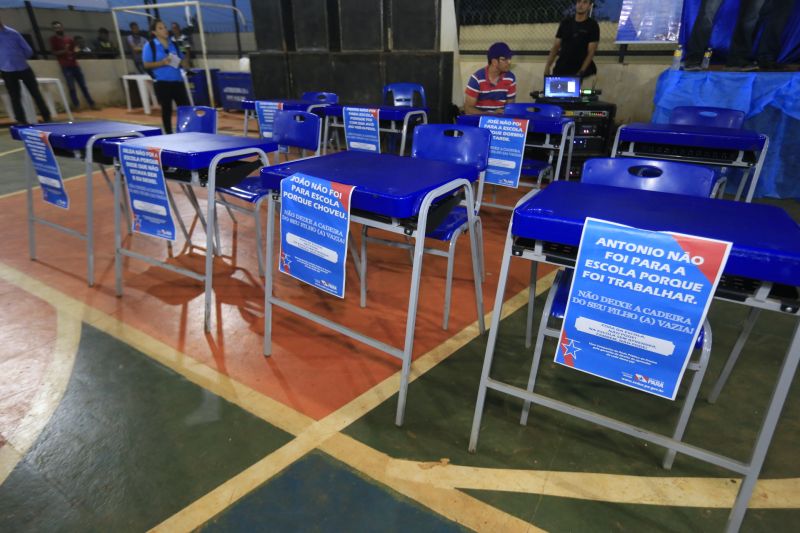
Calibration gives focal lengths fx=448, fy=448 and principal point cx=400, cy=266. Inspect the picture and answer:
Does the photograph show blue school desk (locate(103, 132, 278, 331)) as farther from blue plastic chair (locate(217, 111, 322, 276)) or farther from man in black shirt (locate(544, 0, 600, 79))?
man in black shirt (locate(544, 0, 600, 79))

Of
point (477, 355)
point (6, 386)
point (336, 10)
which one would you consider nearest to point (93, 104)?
point (336, 10)

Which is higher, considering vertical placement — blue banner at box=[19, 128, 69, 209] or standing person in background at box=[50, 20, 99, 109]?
standing person in background at box=[50, 20, 99, 109]

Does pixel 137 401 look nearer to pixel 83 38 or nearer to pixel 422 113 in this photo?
pixel 422 113

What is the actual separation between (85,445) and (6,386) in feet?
2.17

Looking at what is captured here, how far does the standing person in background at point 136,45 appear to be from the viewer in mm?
11609

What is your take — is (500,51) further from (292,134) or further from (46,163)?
(46,163)

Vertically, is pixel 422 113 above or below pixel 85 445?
above

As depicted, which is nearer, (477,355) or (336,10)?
(477,355)

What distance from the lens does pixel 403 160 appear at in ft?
6.47

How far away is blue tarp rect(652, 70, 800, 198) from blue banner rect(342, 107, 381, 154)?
121 inches

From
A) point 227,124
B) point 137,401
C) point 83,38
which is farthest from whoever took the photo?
point 83,38

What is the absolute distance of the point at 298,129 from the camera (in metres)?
3.09

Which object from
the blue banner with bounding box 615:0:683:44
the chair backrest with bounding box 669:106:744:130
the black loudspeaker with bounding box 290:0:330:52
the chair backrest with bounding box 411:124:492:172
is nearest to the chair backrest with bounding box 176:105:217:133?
the chair backrest with bounding box 411:124:492:172

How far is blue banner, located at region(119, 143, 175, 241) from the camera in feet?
7.17
